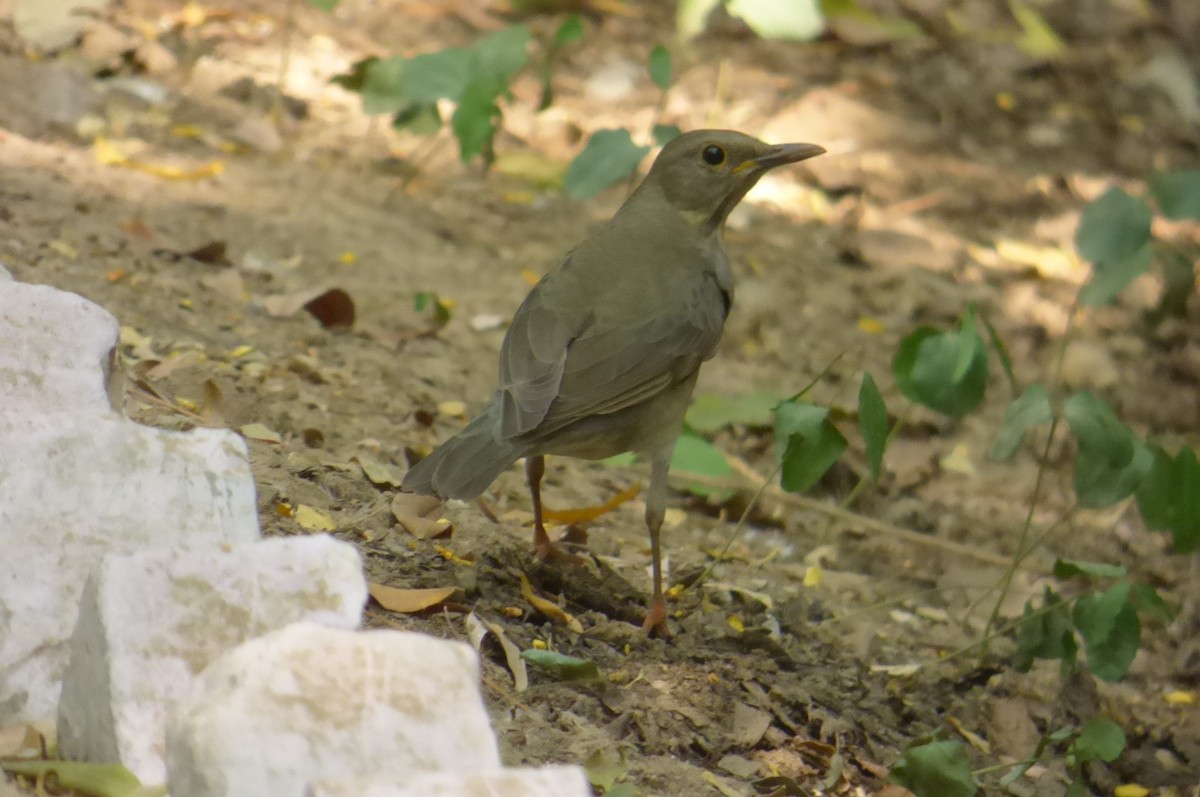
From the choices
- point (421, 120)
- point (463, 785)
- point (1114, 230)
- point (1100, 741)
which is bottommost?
point (421, 120)

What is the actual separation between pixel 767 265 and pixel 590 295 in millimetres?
2712

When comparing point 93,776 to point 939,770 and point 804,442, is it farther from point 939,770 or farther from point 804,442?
point 804,442


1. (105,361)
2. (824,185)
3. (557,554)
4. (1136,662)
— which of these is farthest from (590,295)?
(824,185)

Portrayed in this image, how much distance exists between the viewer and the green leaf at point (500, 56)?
21.0ft

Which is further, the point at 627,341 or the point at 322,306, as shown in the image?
the point at 322,306

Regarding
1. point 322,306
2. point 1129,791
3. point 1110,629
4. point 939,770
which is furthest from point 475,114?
point 939,770

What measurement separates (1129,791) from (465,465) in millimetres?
2169

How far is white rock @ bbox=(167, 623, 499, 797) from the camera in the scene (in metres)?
2.25

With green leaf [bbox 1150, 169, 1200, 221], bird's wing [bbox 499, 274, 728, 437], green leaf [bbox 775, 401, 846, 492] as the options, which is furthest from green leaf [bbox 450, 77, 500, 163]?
green leaf [bbox 1150, 169, 1200, 221]

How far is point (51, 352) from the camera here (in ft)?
11.0

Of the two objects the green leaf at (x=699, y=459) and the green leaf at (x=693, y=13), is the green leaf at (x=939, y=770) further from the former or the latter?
the green leaf at (x=693, y=13)

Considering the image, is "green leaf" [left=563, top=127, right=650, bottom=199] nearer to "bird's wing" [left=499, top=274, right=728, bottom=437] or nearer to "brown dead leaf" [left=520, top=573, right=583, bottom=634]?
"bird's wing" [left=499, top=274, right=728, bottom=437]

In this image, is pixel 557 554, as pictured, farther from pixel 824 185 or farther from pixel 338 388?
pixel 824 185

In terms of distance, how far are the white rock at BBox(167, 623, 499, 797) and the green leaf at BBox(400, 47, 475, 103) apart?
14.0ft
